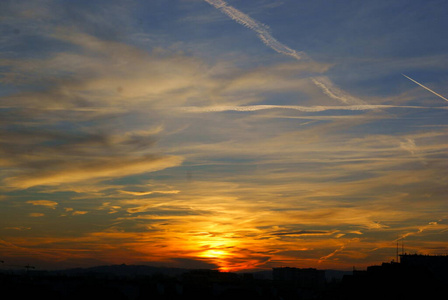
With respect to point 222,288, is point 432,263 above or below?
above

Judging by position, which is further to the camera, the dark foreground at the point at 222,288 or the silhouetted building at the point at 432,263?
the silhouetted building at the point at 432,263

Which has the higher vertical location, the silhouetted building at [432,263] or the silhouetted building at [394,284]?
the silhouetted building at [432,263]

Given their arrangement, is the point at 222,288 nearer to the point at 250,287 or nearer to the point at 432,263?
the point at 250,287

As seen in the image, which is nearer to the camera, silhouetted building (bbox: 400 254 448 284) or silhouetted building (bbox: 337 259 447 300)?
silhouetted building (bbox: 337 259 447 300)

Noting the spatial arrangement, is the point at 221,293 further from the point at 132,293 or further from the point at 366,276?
the point at 366,276

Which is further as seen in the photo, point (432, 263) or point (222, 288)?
point (432, 263)

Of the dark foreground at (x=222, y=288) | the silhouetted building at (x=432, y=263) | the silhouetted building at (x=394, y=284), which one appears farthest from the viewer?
the silhouetted building at (x=432, y=263)

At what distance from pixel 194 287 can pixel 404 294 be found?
135 feet

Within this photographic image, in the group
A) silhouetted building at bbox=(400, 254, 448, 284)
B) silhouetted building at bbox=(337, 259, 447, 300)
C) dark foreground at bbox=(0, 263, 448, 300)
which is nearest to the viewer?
dark foreground at bbox=(0, 263, 448, 300)

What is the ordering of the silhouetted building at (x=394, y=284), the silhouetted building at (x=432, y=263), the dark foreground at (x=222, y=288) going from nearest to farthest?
the dark foreground at (x=222, y=288), the silhouetted building at (x=394, y=284), the silhouetted building at (x=432, y=263)

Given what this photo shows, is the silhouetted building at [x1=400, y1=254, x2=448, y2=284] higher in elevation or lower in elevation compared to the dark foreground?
higher

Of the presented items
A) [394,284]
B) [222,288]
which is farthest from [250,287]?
[394,284]

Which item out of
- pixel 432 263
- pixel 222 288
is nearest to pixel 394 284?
pixel 432 263

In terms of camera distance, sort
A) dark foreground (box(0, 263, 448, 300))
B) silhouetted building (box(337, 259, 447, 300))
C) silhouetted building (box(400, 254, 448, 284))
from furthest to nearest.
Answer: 1. silhouetted building (box(400, 254, 448, 284))
2. silhouetted building (box(337, 259, 447, 300))
3. dark foreground (box(0, 263, 448, 300))
